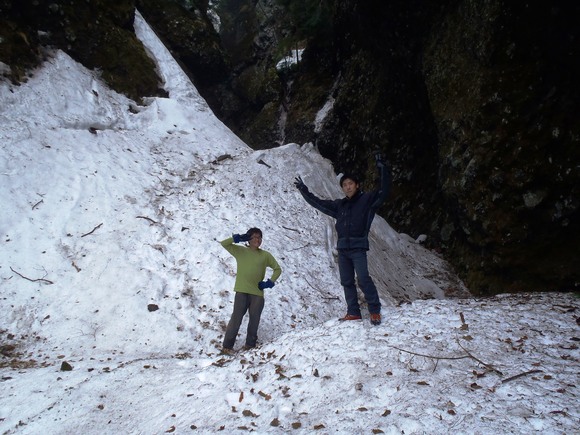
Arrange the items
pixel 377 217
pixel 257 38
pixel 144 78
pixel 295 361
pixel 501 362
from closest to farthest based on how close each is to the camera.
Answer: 1. pixel 501 362
2. pixel 295 361
3. pixel 377 217
4. pixel 144 78
5. pixel 257 38

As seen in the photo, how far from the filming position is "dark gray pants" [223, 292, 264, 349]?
599 cm

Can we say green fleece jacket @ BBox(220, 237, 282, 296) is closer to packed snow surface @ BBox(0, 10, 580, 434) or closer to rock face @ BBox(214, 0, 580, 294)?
packed snow surface @ BBox(0, 10, 580, 434)

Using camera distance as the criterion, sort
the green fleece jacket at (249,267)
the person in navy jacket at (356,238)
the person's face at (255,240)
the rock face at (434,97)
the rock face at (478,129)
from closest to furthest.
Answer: the person in navy jacket at (356,238)
the green fleece jacket at (249,267)
the person's face at (255,240)
the rock face at (478,129)
the rock face at (434,97)

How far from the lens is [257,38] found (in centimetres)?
2581

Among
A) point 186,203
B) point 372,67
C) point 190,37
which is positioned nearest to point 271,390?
point 186,203

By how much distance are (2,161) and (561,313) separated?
1092cm

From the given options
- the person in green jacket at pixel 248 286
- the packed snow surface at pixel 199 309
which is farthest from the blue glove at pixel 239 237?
the packed snow surface at pixel 199 309

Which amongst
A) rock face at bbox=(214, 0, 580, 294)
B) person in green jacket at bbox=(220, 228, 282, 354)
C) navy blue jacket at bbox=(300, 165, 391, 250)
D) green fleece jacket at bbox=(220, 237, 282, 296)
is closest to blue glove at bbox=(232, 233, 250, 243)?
person in green jacket at bbox=(220, 228, 282, 354)

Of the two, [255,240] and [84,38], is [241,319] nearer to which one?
[255,240]

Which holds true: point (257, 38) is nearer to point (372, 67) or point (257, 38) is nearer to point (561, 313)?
point (372, 67)

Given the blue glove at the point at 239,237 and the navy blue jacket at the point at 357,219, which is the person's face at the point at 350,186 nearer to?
the navy blue jacket at the point at 357,219

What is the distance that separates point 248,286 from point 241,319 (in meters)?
0.51

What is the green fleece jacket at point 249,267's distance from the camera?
6.07 meters

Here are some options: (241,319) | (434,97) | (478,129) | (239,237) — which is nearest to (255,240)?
(239,237)
